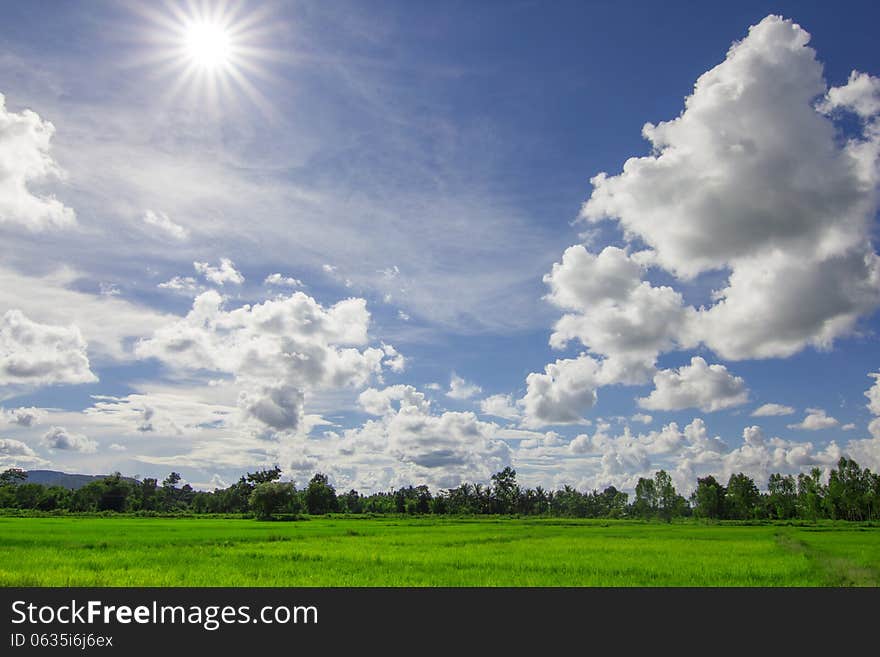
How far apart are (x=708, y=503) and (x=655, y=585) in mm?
104989

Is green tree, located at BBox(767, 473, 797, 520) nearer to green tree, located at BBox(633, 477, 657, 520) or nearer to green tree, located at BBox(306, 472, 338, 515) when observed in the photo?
green tree, located at BBox(633, 477, 657, 520)

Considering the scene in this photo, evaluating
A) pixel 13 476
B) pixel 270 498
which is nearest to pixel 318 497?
pixel 270 498

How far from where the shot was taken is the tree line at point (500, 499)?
9800cm

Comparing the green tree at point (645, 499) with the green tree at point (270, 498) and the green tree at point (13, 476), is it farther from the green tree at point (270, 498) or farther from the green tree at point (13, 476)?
the green tree at point (13, 476)

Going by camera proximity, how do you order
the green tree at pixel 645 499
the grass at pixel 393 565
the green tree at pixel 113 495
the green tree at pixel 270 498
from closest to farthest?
the grass at pixel 393 565 → the green tree at pixel 270 498 → the green tree at pixel 113 495 → the green tree at pixel 645 499

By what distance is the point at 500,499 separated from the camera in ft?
432

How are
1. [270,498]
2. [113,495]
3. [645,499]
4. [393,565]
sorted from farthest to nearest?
[645,499] → [113,495] → [270,498] → [393,565]

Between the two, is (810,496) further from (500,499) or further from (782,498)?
(500,499)

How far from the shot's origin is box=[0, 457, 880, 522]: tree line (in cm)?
9800

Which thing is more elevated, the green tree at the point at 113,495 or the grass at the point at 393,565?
the grass at the point at 393,565

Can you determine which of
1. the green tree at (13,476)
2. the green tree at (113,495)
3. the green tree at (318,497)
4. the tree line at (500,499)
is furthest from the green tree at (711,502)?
the green tree at (13,476)


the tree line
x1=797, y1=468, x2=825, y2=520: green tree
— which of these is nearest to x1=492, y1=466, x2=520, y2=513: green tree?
the tree line
